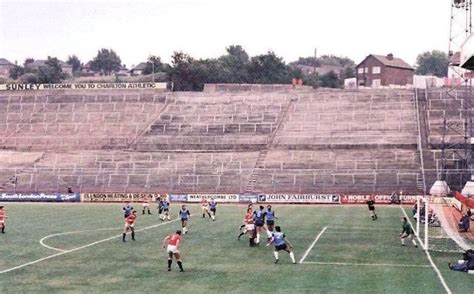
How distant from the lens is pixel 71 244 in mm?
35375

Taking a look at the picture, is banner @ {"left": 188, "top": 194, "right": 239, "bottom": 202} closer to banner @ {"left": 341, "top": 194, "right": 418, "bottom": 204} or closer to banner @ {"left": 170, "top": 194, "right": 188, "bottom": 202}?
banner @ {"left": 170, "top": 194, "right": 188, "bottom": 202}

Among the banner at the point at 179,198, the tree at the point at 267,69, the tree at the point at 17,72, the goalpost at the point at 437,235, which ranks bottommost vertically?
the goalpost at the point at 437,235

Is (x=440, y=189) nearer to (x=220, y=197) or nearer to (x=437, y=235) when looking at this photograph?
(x=220, y=197)

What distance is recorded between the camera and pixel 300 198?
6944 centimetres

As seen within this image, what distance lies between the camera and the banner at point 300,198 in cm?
6869

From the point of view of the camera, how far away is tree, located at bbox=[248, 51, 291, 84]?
152 metres

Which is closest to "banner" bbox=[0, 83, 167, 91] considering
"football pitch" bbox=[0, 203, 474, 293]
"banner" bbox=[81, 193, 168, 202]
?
"banner" bbox=[81, 193, 168, 202]

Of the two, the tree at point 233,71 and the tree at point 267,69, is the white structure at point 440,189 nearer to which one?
the tree at point 233,71

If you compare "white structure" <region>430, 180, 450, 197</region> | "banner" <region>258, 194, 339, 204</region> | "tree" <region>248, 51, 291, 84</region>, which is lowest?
"banner" <region>258, 194, 339, 204</region>

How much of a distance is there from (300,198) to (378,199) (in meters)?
8.00

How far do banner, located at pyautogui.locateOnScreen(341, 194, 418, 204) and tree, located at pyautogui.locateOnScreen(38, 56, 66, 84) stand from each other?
96802 mm

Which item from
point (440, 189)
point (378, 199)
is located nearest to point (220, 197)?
point (378, 199)

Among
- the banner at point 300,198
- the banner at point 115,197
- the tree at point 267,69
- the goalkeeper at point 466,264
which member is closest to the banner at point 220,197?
the banner at point 300,198

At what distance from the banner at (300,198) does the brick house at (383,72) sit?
9041 cm
